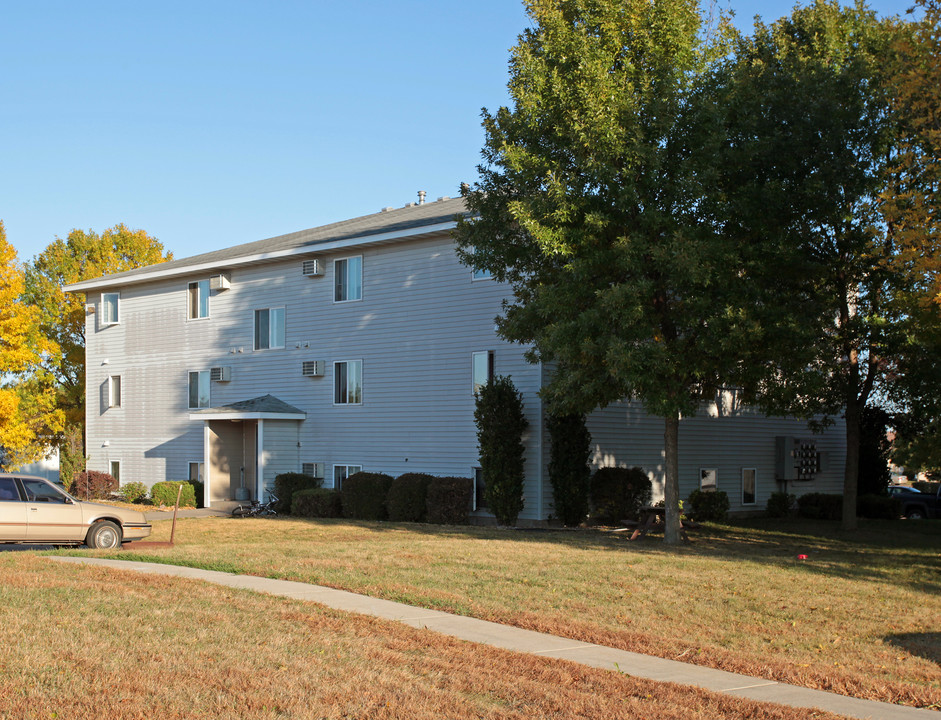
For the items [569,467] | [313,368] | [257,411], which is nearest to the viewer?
[569,467]

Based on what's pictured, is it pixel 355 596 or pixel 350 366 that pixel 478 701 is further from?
pixel 350 366

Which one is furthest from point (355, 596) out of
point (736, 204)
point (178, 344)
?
point (178, 344)

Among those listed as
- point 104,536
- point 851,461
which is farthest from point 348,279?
point 851,461

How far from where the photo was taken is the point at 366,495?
25859 mm

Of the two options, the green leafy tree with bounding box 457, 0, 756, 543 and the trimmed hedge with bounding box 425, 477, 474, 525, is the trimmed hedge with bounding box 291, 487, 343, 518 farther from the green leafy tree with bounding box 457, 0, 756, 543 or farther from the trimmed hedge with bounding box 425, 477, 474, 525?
the green leafy tree with bounding box 457, 0, 756, 543

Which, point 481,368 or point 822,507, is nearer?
point 481,368

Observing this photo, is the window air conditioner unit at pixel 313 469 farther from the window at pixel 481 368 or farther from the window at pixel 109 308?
the window at pixel 109 308

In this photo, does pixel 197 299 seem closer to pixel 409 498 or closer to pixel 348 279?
pixel 348 279

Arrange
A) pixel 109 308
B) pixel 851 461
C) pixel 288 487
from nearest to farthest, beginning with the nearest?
pixel 851 461, pixel 288 487, pixel 109 308

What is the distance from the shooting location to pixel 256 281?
31703 millimetres

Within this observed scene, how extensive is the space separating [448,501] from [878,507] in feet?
50.1

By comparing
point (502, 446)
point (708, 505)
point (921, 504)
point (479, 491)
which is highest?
point (502, 446)

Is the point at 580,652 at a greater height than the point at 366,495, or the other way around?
the point at 580,652

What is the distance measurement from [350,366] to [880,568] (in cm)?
1673
